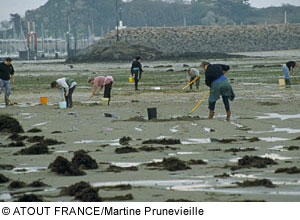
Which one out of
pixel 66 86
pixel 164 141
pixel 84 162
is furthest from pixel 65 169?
pixel 66 86

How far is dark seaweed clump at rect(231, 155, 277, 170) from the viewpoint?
36.9 feet

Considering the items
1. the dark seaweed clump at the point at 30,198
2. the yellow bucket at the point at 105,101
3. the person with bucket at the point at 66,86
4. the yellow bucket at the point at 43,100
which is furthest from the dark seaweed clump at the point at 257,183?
the yellow bucket at the point at 43,100

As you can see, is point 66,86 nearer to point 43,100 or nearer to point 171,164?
point 43,100

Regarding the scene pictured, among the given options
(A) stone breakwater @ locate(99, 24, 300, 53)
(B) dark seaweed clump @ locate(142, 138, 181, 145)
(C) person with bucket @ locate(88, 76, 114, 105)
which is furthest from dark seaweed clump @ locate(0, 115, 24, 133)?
(A) stone breakwater @ locate(99, 24, 300, 53)

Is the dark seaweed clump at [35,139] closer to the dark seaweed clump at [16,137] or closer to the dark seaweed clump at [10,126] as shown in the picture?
the dark seaweed clump at [16,137]

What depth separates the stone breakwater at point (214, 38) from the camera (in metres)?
152

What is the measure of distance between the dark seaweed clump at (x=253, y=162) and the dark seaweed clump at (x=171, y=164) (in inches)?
31.1

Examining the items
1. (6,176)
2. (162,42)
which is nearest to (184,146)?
(6,176)

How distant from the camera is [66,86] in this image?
2311 centimetres

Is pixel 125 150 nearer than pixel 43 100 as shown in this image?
Yes

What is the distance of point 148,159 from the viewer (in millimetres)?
12555

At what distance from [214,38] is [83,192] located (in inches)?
6031

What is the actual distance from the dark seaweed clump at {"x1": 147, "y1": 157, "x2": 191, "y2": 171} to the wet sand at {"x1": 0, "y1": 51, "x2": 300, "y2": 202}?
0.38ft
